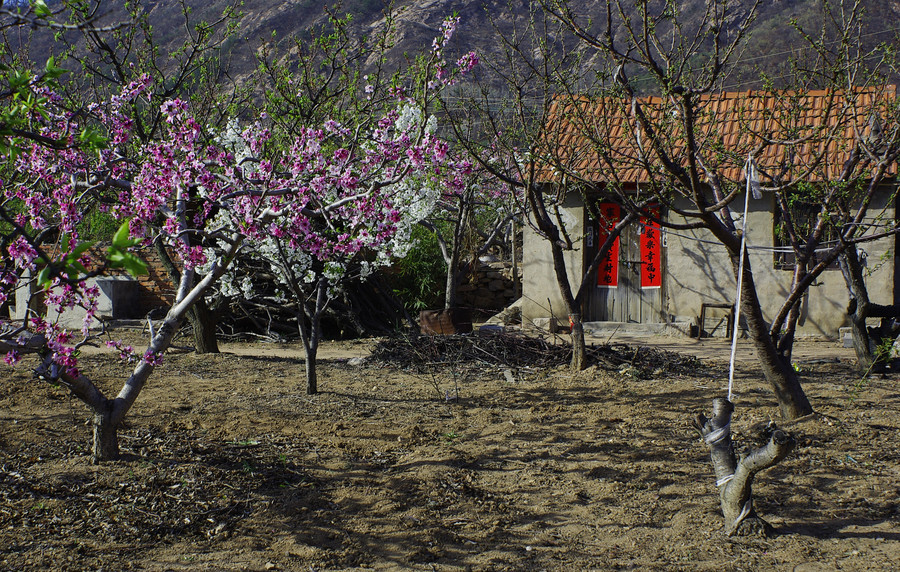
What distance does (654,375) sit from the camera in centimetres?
715

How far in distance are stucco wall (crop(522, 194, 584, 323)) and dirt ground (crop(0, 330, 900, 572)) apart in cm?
443

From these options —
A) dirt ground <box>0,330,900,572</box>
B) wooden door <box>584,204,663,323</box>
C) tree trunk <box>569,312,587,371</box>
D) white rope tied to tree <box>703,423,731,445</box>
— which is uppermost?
wooden door <box>584,204,663,323</box>

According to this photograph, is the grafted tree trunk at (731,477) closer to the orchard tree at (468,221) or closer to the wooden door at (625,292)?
the orchard tree at (468,221)

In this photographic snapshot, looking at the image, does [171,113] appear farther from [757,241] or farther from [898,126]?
[757,241]

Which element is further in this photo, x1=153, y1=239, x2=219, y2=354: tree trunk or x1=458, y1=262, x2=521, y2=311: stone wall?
x1=458, y1=262, x2=521, y2=311: stone wall

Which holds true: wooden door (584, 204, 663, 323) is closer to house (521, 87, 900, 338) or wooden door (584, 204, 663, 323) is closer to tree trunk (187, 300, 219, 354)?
house (521, 87, 900, 338)

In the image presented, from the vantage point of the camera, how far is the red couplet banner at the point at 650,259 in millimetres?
11156

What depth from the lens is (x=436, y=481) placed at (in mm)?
4410

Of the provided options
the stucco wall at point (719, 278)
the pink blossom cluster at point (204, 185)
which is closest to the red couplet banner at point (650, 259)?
the stucco wall at point (719, 278)

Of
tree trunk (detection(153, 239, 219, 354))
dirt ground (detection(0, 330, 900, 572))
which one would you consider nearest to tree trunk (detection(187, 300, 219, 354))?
tree trunk (detection(153, 239, 219, 354))

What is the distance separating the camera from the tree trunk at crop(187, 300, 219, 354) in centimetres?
861

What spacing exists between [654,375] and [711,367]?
97 centimetres

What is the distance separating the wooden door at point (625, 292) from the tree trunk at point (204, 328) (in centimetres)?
555

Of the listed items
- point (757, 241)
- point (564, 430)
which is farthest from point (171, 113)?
point (757, 241)
